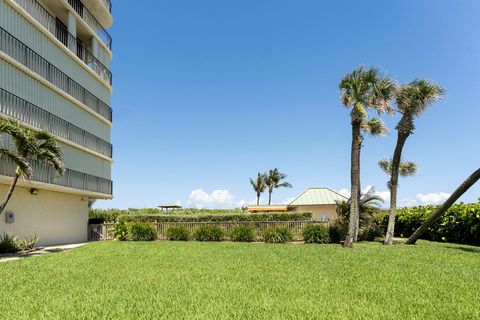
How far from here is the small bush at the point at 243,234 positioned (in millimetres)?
23875

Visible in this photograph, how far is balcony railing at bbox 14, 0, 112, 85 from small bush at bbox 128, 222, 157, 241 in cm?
1267

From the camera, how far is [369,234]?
24734 mm

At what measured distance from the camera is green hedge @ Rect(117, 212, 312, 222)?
24.6 meters

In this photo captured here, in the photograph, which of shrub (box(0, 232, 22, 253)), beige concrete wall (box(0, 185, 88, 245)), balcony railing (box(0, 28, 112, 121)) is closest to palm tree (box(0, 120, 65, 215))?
shrub (box(0, 232, 22, 253))

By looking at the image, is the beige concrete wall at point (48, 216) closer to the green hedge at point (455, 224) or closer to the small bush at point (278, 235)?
the small bush at point (278, 235)

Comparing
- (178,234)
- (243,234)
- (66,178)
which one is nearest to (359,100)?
(243,234)

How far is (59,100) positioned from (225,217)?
1277 centimetres

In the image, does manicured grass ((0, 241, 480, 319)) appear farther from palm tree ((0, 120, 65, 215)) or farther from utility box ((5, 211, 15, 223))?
utility box ((5, 211, 15, 223))

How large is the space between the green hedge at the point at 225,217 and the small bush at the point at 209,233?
1060mm

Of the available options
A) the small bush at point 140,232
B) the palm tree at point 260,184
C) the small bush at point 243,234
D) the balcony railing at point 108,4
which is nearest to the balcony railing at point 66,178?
the small bush at point 140,232

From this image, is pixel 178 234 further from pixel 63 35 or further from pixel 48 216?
pixel 63 35

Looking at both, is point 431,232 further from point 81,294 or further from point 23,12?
point 23,12

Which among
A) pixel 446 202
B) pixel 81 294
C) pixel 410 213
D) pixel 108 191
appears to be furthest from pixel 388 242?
pixel 108 191

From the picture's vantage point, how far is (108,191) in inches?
1244
